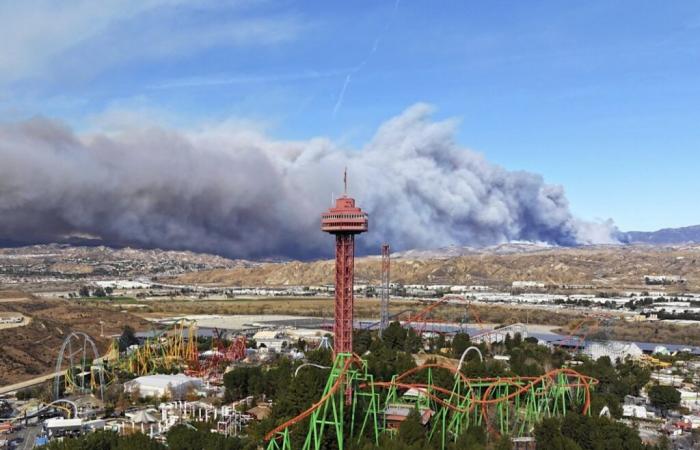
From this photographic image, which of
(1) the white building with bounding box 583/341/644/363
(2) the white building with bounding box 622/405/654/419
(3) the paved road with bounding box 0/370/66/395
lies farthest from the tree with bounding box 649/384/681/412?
(3) the paved road with bounding box 0/370/66/395

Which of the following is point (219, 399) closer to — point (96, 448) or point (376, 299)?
point (96, 448)

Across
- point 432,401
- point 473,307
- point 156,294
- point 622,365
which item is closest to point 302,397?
point 432,401

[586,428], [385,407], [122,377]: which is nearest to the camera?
[586,428]

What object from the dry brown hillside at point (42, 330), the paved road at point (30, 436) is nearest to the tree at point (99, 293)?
the dry brown hillside at point (42, 330)

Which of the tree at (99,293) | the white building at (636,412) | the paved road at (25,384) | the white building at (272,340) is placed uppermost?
the tree at (99,293)

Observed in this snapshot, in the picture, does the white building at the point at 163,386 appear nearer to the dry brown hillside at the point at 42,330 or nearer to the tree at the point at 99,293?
the dry brown hillside at the point at 42,330

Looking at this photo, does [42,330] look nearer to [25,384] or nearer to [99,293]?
[25,384]
